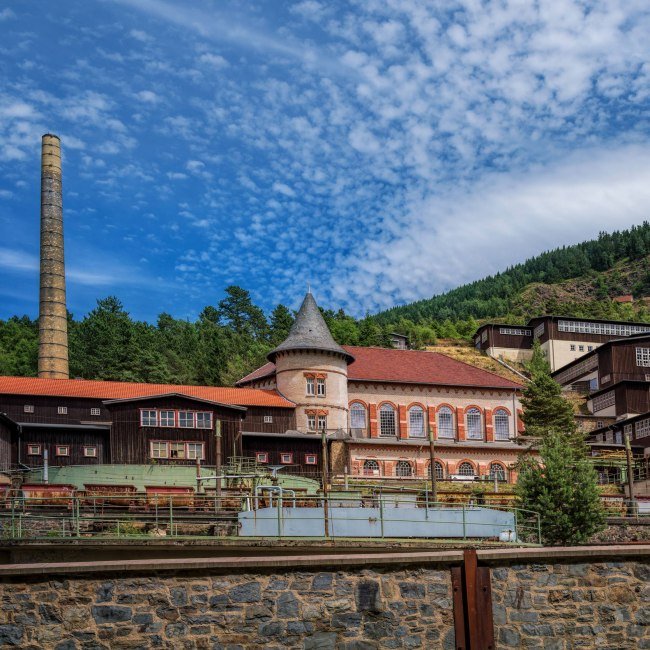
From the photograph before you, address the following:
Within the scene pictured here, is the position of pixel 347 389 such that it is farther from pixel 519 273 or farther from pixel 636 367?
pixel 519 273

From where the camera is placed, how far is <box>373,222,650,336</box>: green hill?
159m

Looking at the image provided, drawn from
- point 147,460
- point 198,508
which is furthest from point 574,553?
point 147,460

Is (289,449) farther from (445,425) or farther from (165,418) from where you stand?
(445,425)

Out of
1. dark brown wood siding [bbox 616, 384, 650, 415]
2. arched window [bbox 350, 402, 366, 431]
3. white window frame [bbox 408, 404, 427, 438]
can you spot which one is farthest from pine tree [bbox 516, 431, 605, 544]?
dark brown wood siding [bbox 616, 384, 650, 415]

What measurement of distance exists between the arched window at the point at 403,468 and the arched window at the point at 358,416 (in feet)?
12.8

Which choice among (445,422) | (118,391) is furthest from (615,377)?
(118,391)

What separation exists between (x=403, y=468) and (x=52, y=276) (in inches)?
1080

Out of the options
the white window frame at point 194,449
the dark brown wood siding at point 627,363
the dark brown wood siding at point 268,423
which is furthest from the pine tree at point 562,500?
the dark brown wood siding at point 627,363

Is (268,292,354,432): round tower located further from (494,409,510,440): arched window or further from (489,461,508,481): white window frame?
(494,409,510,440): arched window

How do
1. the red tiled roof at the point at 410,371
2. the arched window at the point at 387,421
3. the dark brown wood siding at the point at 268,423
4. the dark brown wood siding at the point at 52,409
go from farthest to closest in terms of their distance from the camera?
the red tiled roof at the point at 410,371 → the arched window at the point at 387,421 → the dark brown wood siding at the point at 268,423 → the dark brown wood siding at the point at 52,409

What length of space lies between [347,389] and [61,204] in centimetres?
2476

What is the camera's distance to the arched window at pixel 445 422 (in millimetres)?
59844

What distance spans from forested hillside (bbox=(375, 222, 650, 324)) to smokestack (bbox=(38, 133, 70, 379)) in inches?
3872

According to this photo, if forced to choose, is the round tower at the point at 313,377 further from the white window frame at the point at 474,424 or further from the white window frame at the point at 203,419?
the white window frame at the point at 474,424
